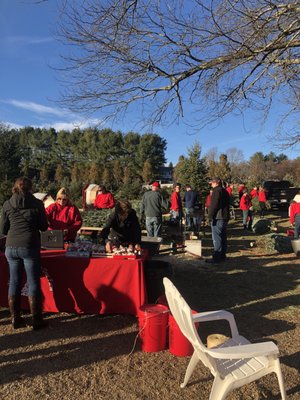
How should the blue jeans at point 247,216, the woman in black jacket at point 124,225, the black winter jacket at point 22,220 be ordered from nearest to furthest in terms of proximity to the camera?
the black winter jacket at point 22,220
the woman in black jacket at point 124,225
the blue jeans at point 247,216

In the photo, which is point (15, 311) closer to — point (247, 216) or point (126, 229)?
point (126, 229)

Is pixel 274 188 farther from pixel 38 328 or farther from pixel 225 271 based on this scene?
pixel 38 328

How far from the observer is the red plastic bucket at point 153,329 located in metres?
3.77

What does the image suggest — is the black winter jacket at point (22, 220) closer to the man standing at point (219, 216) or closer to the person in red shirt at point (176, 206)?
the man standing at point (219, 216)

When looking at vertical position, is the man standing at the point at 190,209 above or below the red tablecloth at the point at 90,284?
above

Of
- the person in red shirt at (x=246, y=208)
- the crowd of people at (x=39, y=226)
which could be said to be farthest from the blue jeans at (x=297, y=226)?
the person in red shirt at (x=246, y=208)

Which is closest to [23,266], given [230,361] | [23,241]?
[23,241]

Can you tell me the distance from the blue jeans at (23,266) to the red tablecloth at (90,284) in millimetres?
308

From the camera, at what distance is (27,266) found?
4.26 metres

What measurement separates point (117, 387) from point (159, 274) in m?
1.73

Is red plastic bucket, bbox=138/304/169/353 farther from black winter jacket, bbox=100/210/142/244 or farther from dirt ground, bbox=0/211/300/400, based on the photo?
black winter jacket, bbox=100/210/142/244

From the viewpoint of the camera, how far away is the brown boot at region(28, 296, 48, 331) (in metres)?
4.29

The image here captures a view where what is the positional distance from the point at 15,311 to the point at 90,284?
921mm

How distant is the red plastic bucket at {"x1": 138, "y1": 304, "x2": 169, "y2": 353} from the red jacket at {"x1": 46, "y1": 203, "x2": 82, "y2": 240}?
2.17 m
